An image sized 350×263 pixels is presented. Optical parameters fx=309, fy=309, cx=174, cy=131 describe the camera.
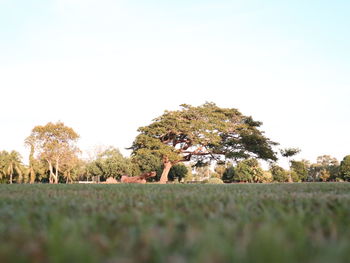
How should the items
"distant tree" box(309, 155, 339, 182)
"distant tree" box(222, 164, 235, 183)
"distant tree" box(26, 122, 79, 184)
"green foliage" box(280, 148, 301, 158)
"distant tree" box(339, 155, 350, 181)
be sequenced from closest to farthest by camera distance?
"green foliage" box(280, 148, 301, 158)
"distant tree" box(26, 122, 79, 184)
"distant tree" box(339, 155, 350, 181)
"distant tree" box(222, 164, 235, 183)
"distant tree" box(309, 155, 339, 182)

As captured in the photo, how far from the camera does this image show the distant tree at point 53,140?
28734mm

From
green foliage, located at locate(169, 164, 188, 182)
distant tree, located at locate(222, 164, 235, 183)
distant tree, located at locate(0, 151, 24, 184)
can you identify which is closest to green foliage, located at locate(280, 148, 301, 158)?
distant tree, located at locate(222, 164, 235, 183)

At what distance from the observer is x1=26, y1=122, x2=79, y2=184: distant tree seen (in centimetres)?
2873

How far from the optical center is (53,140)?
96.3ft

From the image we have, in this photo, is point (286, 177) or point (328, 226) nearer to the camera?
point (328, 226)

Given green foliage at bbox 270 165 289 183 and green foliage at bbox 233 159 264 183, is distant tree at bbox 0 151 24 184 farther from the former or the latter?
green foliage at bbox 270 165 289 183

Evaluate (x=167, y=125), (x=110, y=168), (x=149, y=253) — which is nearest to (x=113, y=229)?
(x=149, y=253)

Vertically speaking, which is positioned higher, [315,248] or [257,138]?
[257,138]

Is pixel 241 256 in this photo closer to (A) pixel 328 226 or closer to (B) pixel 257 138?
(A) pixel 328 226

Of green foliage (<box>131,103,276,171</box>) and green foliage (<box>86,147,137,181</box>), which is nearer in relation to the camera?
green foliage (<box>131,103,276,171</box>)

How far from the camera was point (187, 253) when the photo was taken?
72cm

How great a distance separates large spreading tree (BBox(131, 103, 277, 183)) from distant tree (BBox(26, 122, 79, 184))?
7580mm

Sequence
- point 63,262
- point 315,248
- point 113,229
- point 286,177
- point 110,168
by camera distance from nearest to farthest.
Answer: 1. point 63,262
2. point 315,248
3. point 113,229
4. point 286,177
5. point 110,168

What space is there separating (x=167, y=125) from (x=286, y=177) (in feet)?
38.2
